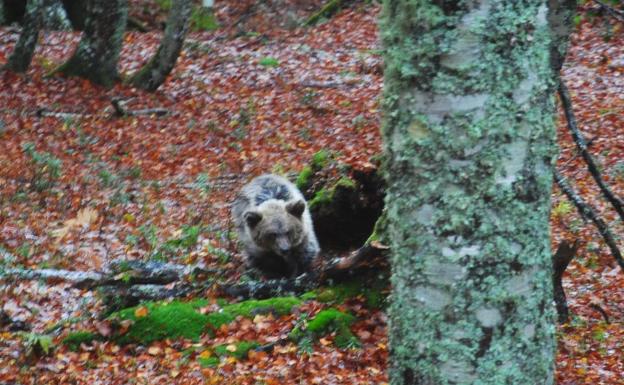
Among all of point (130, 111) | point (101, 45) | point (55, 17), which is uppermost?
point (101, 45)

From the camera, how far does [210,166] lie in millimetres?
14898

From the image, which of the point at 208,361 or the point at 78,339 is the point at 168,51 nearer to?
the point at 78,339

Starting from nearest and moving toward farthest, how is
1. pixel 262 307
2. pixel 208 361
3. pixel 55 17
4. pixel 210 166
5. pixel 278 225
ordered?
1. pixel 208 361
2. pixel 262 307
3. pixel 278 225
4. pixel 210 166
5. pixel 55 17

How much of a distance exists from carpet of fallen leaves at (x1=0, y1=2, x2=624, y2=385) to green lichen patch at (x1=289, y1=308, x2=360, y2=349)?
0.11 metres

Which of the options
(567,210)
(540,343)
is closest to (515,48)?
(540,343)

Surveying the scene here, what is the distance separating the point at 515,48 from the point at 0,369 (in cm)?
584

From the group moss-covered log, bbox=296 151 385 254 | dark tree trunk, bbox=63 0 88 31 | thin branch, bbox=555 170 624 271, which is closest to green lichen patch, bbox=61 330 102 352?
moss-covered log, bbox=296 151 385 254

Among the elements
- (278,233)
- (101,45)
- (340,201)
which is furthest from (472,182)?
(101,45)

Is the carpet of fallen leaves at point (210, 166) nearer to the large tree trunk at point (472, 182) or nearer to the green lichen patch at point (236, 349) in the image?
the green lichen patch at point (236, 349)

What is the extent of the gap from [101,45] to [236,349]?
13.5 m

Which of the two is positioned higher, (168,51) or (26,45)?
(26,45)

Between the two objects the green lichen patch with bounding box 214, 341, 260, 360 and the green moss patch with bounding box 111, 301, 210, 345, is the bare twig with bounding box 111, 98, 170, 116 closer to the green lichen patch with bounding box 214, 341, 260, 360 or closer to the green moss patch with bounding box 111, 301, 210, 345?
the green moss patch with bounding box 111, 301, 210, 345

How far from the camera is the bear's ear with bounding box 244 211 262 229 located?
9.76 meters

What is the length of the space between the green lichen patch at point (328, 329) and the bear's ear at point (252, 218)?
235 cm
